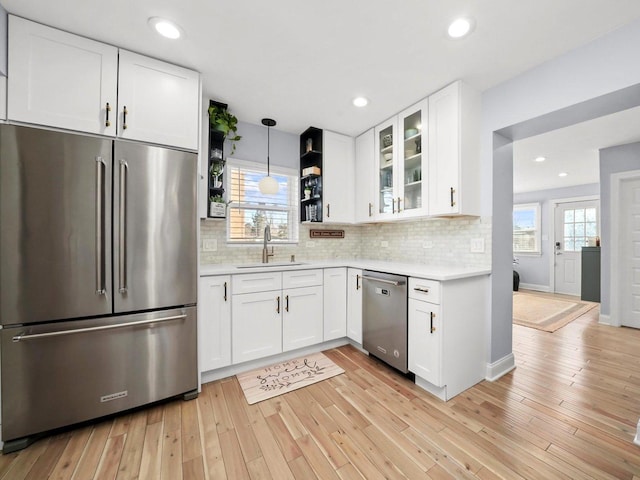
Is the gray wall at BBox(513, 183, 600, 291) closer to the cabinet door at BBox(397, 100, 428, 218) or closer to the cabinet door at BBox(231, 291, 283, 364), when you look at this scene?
the cabinet door at BBox(397, 100, 428, 218)

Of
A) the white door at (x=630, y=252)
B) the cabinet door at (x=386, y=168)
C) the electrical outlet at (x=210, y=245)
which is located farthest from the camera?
the white door at (x=630, y=252)

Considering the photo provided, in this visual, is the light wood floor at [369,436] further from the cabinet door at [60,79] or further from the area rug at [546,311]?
the cabinet door at [60,79]

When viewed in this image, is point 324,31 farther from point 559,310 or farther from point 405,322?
point 559,310

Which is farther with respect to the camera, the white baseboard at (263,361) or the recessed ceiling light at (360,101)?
the recessed ceiling light at (360,101)

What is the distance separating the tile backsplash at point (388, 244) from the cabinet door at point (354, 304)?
0.74 m

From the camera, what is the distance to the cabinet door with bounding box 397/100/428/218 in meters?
2.50

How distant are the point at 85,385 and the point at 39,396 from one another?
21cm

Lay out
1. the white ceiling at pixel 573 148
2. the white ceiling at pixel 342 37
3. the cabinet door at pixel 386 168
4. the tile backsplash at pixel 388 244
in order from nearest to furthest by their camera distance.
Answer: the white ceiling at pixel 342 37 < the tile backsplash at pixel 388 244 < the cabinet door at pixel 386 168 < the white ceiling at pixel 573 148

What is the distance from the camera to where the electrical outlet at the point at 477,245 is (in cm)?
236

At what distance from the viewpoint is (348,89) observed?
235 cm

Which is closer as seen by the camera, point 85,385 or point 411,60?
point 85,385

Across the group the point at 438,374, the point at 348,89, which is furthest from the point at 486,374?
the point at 348,89

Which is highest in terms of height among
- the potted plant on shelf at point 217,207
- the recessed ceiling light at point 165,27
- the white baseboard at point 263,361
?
the recessed ceiling light at point 165,27

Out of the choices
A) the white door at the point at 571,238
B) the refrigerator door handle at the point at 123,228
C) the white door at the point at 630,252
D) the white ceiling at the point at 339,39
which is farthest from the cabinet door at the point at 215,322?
the white door at the point at 571,238
